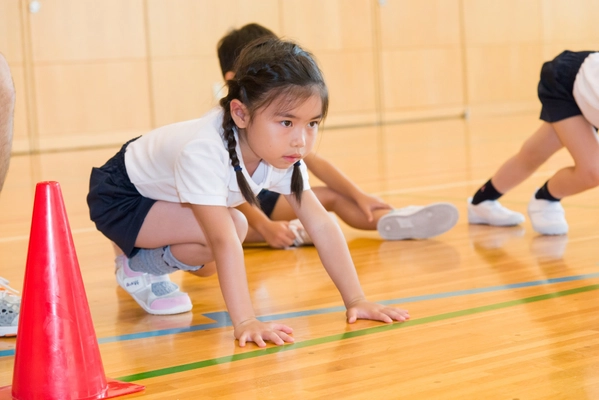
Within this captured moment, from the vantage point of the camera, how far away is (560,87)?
6.61 ft

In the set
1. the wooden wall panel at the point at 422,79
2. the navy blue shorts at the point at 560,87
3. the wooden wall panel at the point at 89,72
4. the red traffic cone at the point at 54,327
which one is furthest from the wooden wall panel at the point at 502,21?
the red traffic cone at the point at 54,327

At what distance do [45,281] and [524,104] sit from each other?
272 inches

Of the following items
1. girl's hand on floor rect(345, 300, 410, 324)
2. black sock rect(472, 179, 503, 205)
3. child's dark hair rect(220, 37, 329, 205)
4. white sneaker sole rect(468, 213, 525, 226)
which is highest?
child's dark hair rect(220, 37, 329, 205)

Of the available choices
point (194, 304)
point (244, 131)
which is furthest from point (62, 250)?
point (194, 304)

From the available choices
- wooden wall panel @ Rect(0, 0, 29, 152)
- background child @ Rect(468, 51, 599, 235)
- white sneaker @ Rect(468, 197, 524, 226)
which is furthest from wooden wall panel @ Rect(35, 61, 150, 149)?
background child @ Rect(468, 51, 599, 235)

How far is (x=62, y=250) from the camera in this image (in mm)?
1063

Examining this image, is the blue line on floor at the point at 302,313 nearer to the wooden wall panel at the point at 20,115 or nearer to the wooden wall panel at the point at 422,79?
the wooden wall panel at the point at 20,115

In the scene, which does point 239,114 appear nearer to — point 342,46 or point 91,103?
point 91,103

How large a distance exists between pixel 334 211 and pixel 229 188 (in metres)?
0.87

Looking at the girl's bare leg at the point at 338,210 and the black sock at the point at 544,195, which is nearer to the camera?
the black sock at the point at 544,195

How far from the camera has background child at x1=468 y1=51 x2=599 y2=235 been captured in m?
1.97

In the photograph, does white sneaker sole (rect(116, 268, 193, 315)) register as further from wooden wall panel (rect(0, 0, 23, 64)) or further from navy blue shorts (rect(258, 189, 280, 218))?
wooden wall panel (rect(0, 0, 23, 64))

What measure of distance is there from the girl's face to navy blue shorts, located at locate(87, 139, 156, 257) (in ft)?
1.24

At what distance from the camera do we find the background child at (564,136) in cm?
197
